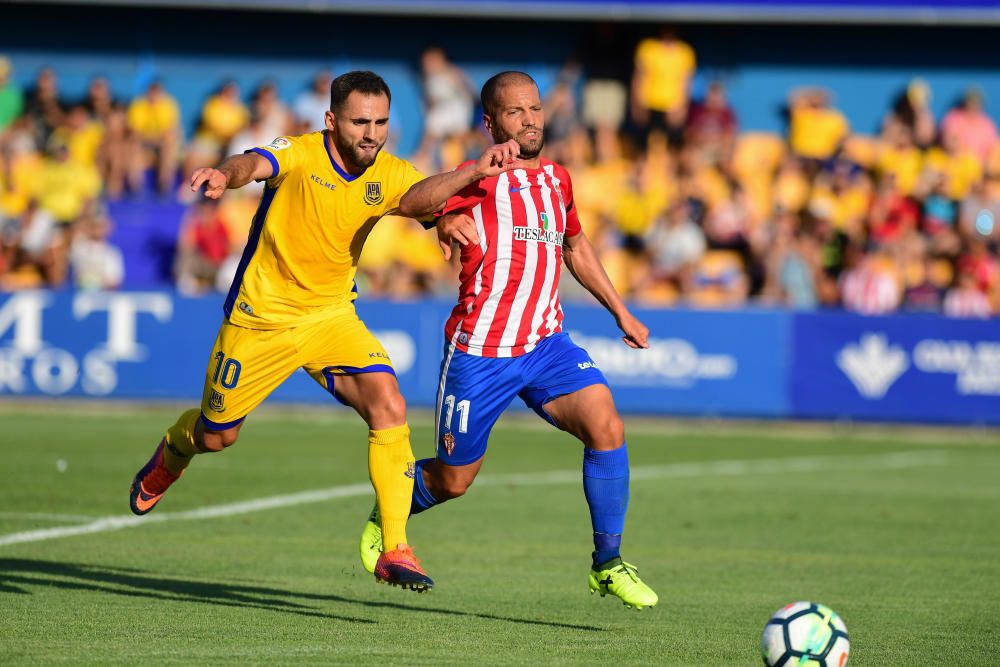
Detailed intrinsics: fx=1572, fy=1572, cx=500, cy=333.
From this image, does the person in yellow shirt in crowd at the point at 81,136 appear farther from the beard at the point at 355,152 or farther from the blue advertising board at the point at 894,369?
the beard at the point at 355,152

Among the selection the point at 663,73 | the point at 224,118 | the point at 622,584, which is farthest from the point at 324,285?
the point at 663,73

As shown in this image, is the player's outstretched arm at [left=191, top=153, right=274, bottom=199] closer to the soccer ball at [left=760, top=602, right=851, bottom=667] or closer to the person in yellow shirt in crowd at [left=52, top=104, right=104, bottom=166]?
the soccer ball at [left=760, top=602, right=851, bottom=667]

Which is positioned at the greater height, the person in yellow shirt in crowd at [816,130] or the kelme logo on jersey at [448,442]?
the person in yellow shirt in crowd at [816,130]

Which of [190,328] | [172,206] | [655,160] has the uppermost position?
[655,160]

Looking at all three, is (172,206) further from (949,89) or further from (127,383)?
(949,89)

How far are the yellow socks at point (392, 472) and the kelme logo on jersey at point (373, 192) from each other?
1100 mm

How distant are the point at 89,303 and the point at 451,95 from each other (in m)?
7.29

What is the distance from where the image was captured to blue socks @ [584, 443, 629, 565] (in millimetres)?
7352

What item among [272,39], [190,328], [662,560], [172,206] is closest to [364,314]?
[190,328]

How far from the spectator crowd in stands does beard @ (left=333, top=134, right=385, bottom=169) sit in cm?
1180

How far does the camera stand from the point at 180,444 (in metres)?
8.15

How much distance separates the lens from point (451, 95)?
23.7 m

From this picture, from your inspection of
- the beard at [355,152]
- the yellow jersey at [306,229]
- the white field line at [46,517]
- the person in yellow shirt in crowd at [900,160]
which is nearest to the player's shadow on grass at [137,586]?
the yellow jersey at [306,229]

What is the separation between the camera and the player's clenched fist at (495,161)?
6828mm
